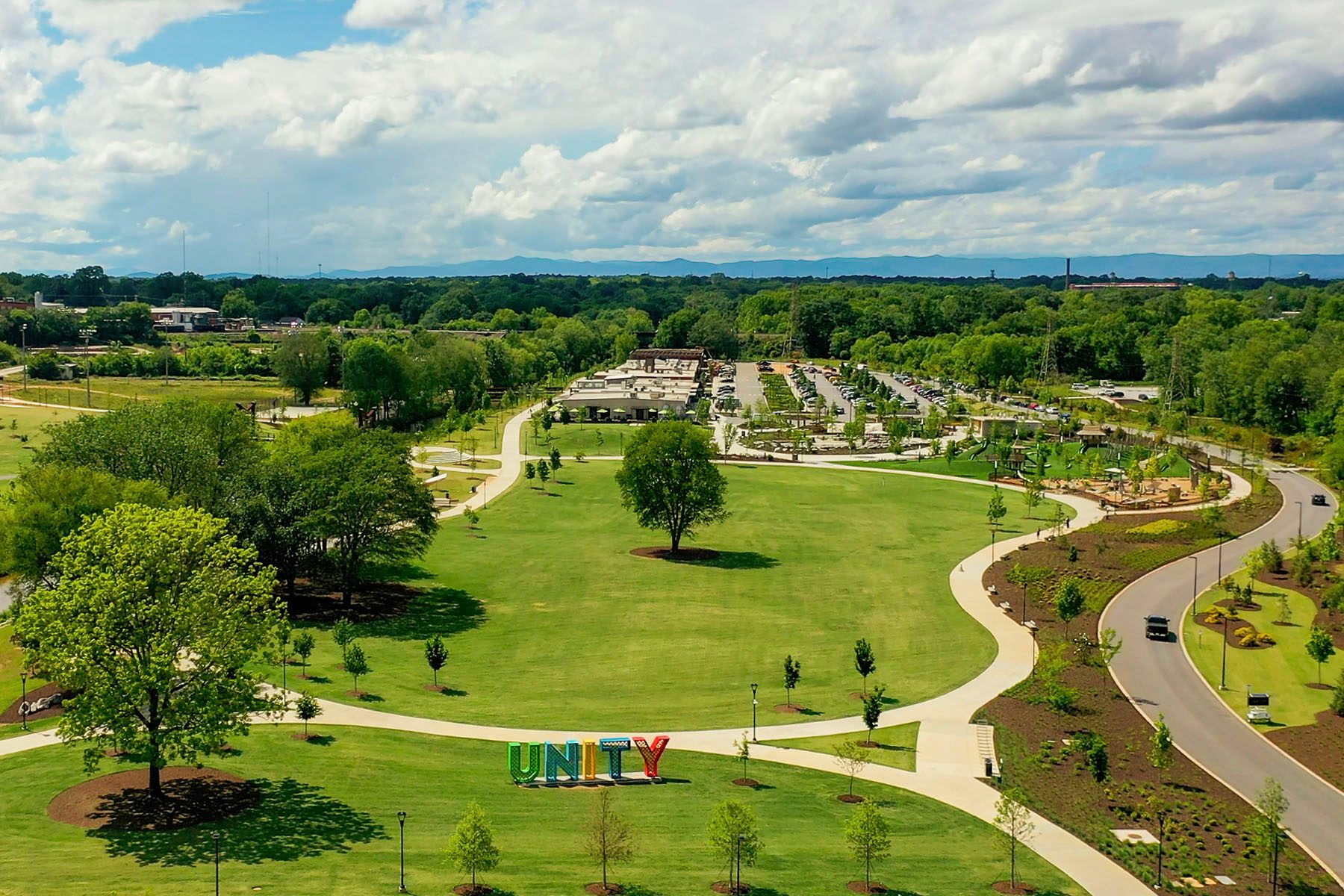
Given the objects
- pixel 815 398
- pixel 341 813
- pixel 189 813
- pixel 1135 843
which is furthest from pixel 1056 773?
pixel 815 398

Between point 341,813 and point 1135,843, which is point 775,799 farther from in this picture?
point 341,813

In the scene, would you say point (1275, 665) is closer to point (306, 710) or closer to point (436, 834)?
point (436, 834)

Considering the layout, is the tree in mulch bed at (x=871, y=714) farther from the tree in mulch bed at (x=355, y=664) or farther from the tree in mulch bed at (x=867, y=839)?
the tree in mulch bed at (x=355, y=664)

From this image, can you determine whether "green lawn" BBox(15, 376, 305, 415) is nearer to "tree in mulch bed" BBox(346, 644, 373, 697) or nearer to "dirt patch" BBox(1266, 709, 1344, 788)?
"tree in mulch bed" BBox(346, 644, 373, 697)

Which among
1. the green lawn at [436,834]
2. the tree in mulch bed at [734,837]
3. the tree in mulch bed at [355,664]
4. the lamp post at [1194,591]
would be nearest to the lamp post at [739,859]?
the tree in mulch bed at [734,837]

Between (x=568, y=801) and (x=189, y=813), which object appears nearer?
(x=189, y=813)

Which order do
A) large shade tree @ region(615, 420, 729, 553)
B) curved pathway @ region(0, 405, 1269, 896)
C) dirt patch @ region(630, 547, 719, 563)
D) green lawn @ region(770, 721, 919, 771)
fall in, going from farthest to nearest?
large shade tree @ region(615, 420, 729, 553)
dirt patch @ region(630, 547, 719, 563)
green lawn @ region(770, 721, 919, 771)
curved pathway @ region(0, 405, 1269, 896)

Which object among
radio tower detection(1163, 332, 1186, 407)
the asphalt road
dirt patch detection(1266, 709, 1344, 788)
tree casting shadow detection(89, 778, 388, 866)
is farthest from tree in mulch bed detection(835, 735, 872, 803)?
radio tower detection(1163, 332, 1186, 407)
